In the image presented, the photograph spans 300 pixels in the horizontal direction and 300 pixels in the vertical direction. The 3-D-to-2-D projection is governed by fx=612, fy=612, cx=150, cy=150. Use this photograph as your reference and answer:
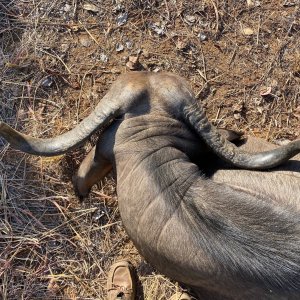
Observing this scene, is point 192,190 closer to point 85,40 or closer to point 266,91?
point 266,91

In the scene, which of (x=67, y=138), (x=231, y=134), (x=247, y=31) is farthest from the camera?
(x=247, y=31)

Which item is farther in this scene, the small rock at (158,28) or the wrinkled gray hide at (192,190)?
the small rock at (158,28)

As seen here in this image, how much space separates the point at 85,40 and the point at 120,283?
241 centimetres

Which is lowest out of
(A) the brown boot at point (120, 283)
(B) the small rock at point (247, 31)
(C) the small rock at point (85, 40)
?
(A) the brown boot at point (120, 283)

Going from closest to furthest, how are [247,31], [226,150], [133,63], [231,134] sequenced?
[226,150]
[231,134]
[133,63]
[247,31]

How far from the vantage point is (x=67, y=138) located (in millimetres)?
5148

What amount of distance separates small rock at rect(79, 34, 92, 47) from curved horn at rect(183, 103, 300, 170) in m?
1.47

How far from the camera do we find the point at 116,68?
239 inches

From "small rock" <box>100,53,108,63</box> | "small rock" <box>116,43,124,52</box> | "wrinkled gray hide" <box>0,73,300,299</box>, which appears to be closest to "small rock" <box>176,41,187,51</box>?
"small rock" <box>116,43,124,52</box>

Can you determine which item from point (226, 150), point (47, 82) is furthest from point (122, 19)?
point (226, 150)

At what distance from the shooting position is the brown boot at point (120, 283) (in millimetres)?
5855

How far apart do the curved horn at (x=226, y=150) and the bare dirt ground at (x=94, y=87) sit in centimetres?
82

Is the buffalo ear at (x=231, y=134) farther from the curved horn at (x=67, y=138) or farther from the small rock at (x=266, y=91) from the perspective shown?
the curved horn at (x=67, y=138)

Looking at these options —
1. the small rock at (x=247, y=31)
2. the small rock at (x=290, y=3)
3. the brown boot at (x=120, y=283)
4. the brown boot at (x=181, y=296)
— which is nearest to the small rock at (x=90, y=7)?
the small rock at (x=247, y=31)
